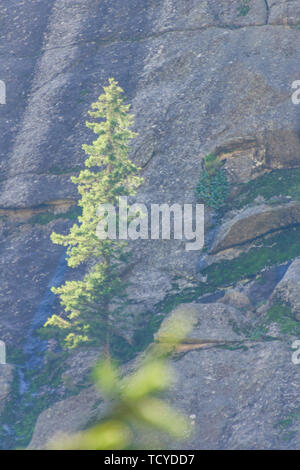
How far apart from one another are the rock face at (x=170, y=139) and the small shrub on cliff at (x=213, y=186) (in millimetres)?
654

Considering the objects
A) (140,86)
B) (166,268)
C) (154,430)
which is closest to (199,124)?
(140,86)

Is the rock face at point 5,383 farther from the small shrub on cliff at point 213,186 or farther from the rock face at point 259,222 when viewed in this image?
the small shrub on cliff at point 213,186

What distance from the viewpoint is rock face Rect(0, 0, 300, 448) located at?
2306 centimetres

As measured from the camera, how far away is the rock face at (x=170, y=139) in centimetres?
2306

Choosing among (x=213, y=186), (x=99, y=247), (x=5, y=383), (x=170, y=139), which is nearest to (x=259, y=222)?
(x=213, y=186)

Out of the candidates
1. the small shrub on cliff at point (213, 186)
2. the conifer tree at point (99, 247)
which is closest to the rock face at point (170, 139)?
the small shrub on cliff at point (213, 186)

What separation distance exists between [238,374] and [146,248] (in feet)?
40.3

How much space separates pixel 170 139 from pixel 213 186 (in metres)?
5.79

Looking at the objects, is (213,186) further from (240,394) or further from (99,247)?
(240,394)

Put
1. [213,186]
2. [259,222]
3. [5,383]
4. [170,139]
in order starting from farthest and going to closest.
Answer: [170,139] → [213,186] → [259,222] → [5,383]

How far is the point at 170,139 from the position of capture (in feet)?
127

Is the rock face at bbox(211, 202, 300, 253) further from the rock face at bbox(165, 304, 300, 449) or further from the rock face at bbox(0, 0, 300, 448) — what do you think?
the rock face at bbox(165, 304, 300, 449)

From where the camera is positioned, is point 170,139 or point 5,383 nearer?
point 5,383
